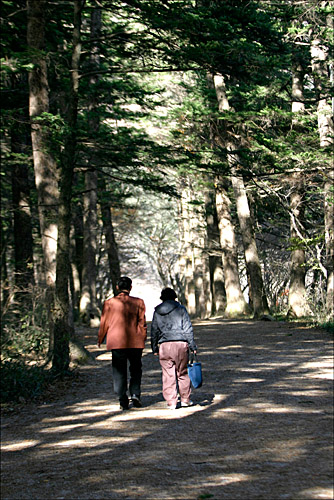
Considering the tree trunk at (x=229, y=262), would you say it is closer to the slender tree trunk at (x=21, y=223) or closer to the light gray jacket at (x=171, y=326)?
the slender tree trunk at (x=21, y=223)

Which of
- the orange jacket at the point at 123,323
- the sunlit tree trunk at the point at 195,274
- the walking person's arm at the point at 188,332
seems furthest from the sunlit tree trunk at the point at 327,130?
the sunlit tree trunk at the point at 195,274

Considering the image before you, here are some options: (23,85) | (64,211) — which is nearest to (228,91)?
(23,85)

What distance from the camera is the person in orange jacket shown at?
980cm

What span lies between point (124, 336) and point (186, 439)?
8.07ft

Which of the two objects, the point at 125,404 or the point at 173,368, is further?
the point at 125,404

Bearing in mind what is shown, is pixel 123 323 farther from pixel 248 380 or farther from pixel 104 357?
pixel 104 357

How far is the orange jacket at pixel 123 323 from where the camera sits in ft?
32.1

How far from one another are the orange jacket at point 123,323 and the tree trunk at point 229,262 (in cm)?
1730

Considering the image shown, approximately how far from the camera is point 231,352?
52.5ft

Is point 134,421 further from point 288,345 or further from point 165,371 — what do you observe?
point 288,345

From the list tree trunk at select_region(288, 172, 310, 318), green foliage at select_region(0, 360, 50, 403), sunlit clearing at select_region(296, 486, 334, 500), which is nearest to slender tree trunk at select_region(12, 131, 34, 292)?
green foliage at select_region(0, 360, 50, 403)

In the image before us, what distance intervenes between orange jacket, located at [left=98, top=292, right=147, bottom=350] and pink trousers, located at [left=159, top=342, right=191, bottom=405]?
40cm

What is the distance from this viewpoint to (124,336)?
9.80 meters

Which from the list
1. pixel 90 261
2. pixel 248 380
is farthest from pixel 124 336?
pixel 90 261
